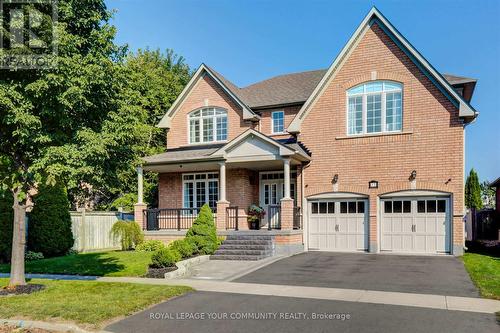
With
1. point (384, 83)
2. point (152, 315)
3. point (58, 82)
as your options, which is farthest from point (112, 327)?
point (384, 83)

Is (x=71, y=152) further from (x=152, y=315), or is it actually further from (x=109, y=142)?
(x=152, y=315)

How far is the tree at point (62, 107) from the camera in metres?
9.30

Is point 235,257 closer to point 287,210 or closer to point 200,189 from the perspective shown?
point 287,210

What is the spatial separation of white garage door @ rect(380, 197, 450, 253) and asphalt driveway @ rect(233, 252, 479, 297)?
3.19ft

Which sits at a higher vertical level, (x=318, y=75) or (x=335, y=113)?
(x=318, y=75)

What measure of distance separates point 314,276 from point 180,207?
1151cm

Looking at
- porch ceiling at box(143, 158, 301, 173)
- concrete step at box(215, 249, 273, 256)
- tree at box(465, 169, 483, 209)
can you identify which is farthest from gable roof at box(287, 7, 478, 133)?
tree at box(465, 169, 483, 209)

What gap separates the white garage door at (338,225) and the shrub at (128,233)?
8.11m

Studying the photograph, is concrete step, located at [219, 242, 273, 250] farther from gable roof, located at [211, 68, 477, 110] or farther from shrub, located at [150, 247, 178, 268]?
gable roof, located at [211, 68, 477, 110]

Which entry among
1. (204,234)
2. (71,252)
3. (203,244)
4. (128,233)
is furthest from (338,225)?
(71,252)

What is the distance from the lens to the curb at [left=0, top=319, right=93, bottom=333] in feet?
23.7

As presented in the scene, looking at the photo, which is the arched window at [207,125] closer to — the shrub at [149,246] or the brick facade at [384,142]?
the brick facade at [384,142]

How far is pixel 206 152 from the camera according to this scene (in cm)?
2064

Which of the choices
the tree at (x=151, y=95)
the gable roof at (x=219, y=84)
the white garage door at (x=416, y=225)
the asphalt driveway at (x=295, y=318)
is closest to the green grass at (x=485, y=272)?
the white garage door at (x=416, y=225)
